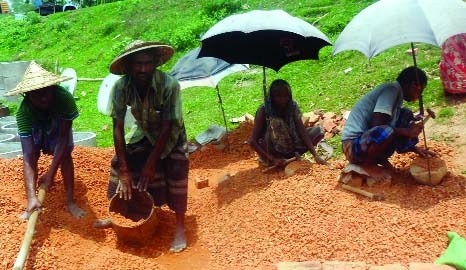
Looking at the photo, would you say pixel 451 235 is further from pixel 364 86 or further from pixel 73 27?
pixel 73 27

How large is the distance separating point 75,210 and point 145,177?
855 millimetres

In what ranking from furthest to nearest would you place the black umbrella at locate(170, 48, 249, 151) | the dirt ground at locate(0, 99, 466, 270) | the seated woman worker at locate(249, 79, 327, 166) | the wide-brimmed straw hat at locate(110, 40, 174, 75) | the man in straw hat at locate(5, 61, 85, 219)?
the black umbrella at locate(170, 48, 249, 151), the seated woman worker at locate(249, 79, 327, 166), the man in straw hat at locate(5, 61, 85, 219), the wide-brimmed straw hat at locate(110, 40, 174, 75), the dirt ground at locate(0, 99, 466, 270)

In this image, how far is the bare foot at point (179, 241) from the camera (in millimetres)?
4027

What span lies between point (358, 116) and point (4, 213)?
3.09m

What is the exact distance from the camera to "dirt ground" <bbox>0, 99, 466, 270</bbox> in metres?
3.60

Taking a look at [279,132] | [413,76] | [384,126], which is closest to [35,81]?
[279,132]

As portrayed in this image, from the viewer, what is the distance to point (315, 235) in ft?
12.4

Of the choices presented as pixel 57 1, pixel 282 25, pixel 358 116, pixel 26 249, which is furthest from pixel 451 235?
pixel 57 1

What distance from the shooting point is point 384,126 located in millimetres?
4273

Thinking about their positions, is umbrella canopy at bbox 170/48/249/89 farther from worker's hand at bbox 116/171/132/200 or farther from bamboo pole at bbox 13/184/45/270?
bamboo pole at bbox 13/184/45/270

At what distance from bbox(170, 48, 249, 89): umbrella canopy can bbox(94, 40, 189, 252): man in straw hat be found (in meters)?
2.16

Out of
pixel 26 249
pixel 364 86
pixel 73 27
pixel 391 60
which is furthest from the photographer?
pixel 73 27

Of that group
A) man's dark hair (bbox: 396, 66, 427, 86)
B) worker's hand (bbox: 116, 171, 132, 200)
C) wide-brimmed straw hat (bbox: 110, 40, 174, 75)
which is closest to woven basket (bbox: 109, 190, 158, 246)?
worker's hand (bbox: 116, 171, 132, 200)

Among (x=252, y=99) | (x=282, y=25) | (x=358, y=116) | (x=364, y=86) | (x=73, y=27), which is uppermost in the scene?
(x=282, y=25)
